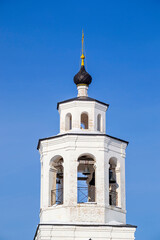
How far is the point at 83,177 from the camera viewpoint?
97.9 feet

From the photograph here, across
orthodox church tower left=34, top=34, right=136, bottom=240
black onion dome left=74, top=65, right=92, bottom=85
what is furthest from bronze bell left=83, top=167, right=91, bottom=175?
black onion dome left=74, top=65, right=92, bottom=85

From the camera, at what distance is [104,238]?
2730cm

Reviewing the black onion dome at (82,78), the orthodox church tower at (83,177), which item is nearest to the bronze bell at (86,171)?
the orthodox church tower at (83,177)

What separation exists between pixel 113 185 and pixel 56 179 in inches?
79.7

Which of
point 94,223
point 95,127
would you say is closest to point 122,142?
point 95,127

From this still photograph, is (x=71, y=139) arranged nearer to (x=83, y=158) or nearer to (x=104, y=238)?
(x=83, y=158)

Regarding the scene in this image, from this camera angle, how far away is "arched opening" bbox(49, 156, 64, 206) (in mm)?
28812

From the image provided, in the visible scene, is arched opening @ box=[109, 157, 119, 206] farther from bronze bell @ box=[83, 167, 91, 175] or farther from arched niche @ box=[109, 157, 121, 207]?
bronze bell @ box=[83, 167, 91, 175]

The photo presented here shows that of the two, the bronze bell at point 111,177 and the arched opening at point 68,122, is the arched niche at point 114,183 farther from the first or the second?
the arched opening at point 68,122

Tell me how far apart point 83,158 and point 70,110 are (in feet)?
5.74

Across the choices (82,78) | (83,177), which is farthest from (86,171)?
(82,78)

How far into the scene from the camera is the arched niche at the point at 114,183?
94.3 feet

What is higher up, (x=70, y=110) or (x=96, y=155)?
(x=70, y=110)

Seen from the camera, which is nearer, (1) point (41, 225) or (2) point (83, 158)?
(1) point (41, 225)
